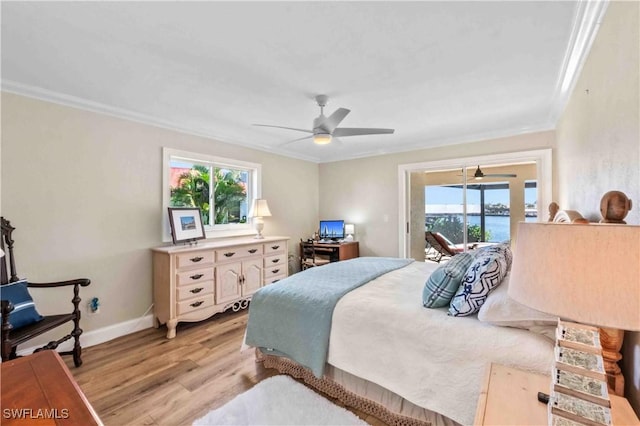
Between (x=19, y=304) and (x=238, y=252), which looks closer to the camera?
(x=19, y=304)

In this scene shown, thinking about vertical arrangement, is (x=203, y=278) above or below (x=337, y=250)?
below

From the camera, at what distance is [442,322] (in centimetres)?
162

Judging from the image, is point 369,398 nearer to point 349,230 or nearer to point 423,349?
point 423,349

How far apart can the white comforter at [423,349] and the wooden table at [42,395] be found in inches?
54.8

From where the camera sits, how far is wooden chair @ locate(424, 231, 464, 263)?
14.5 feet

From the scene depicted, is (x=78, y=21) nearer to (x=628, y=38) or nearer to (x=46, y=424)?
(x=46, y=424)

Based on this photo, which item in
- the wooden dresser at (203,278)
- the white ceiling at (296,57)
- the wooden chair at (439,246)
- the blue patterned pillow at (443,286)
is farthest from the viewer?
the wooden chair at (439,246)

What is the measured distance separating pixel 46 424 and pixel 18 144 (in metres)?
2.81

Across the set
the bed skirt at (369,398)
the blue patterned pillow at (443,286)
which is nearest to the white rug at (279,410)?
the bed skirt at (369,398)

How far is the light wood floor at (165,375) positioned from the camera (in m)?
1.87

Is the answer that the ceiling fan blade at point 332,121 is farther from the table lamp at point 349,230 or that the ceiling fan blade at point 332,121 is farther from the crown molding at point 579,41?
the table lamp at point 349,230

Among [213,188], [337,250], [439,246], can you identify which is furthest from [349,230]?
[213,188]

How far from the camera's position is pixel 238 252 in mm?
3592

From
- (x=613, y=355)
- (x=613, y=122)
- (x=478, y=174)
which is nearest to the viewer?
(x=613, y=355)
